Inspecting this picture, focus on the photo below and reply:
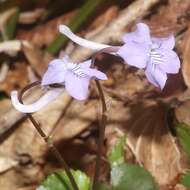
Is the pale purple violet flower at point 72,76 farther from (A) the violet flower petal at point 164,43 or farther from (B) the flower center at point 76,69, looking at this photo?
(A) the violet flower petal at point 164,43

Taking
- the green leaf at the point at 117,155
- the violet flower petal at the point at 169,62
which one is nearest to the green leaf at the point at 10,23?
the green leaf at the point at 117,155

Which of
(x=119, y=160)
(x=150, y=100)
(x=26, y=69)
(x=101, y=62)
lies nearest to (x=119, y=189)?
(x=119, y=160)

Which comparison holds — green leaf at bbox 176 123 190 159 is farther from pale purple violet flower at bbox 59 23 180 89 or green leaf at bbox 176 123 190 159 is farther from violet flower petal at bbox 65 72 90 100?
violet flower petal at bbox 65 72 90 100

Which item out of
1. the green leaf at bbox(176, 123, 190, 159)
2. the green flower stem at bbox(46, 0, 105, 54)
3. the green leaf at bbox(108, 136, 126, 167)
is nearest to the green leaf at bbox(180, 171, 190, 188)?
the green leaf at bbox(176, 123, 190, 159)

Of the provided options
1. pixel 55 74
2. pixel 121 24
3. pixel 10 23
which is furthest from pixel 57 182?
pixel 10 23

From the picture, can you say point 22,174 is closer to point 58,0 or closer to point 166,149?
point 166,149
